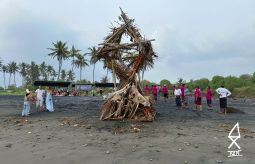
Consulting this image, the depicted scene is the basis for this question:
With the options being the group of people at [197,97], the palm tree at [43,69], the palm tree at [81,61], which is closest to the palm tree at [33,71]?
the palm tree at [43,69]

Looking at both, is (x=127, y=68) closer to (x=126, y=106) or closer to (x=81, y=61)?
(x=126, y=106)

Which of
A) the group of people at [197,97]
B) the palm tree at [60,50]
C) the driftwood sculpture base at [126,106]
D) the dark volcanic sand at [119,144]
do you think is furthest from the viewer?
the palm tree at [60,50]

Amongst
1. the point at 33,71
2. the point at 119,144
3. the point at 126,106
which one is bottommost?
the point at 119,144

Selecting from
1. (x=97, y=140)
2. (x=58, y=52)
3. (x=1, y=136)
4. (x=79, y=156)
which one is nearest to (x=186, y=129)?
(x=97, y=140)

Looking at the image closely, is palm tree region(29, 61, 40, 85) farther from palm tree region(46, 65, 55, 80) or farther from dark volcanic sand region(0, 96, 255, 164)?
dark volcanic sand region(0, 96, 255, 164)

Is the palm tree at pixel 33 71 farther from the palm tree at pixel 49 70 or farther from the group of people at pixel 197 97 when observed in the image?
the group of people at pixel 197 97

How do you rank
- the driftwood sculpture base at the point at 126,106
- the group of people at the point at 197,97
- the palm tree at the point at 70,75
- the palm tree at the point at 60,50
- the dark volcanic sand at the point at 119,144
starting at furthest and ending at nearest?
the palm tree at the point at 70,75 → the palm tree at the point at 60,50 → the group of people at the point at 197,97 → the driftwood sculpture base at the point at 126,106 → the dark volcanic sand at the point at 119,144

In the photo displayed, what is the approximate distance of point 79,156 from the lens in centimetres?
884

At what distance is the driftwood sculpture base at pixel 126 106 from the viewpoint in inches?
640

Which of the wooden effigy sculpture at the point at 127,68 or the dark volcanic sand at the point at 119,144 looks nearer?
the dark volcanic sand at the point at 119,144

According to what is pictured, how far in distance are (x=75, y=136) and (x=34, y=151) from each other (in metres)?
2.38

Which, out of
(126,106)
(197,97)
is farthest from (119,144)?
(197,97)

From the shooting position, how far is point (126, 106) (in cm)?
1648

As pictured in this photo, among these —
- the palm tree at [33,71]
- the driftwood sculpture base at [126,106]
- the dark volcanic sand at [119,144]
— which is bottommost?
the dark volcanic sand at [119,144]
